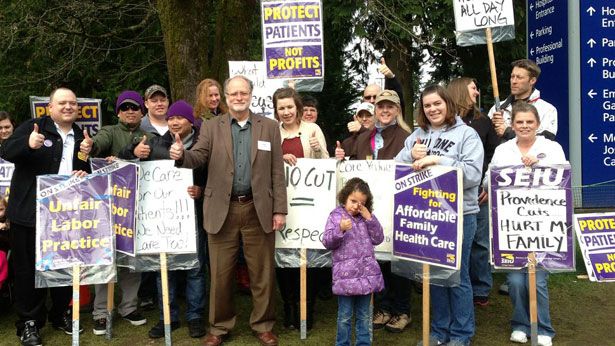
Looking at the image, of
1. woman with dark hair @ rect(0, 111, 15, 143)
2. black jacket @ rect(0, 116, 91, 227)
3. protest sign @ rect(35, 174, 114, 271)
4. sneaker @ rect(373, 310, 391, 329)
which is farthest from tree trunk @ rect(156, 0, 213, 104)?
sneaker @ rect(373, 310, 391, 329)

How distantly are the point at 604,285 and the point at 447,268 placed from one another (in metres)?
2.95

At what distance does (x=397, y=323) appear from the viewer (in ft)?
18.0

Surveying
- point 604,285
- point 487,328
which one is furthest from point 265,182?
point 604,285

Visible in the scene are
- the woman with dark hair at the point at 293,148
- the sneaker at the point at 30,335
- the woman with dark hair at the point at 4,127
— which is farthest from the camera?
the woman with dark hair at the point at 4,127

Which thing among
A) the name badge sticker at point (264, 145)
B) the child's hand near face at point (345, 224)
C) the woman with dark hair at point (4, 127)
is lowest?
the child's hand near face at point (345, 224)

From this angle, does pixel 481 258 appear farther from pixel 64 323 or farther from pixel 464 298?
pixel 64 323

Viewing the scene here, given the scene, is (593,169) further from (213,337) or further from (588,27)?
(213,337)

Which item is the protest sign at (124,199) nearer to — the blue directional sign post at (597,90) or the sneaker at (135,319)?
the sneaker at (135,319)

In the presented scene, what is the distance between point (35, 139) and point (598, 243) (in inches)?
207

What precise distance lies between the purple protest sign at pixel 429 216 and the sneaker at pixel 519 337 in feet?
3.36

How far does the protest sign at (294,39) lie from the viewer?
6402mm

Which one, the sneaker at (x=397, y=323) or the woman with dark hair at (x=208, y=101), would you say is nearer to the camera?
the sneaker at (x=397, y=323)

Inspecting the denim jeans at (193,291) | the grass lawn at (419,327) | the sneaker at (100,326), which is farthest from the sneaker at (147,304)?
the denim jeans at (193,291)

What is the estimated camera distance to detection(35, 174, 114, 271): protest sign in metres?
5.03
